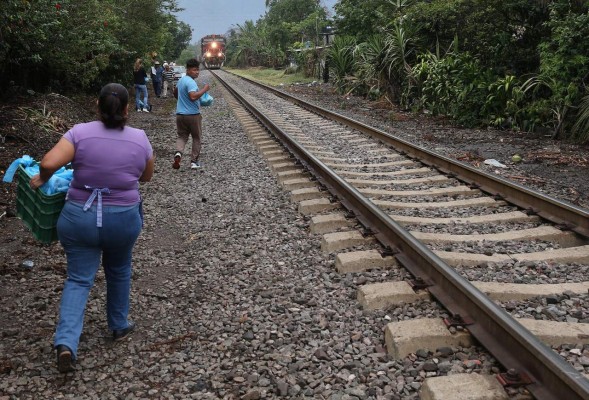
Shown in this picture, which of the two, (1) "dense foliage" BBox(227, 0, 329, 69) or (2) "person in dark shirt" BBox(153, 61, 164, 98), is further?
(1) "dense foliage" BBox(227, 0, 329, 69)

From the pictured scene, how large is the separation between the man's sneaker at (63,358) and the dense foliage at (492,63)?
869cm

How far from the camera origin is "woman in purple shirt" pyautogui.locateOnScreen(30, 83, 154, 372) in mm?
2895

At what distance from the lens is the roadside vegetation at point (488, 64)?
9266 millimetres

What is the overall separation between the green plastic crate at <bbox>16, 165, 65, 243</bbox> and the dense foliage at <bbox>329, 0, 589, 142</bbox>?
27.8 ft

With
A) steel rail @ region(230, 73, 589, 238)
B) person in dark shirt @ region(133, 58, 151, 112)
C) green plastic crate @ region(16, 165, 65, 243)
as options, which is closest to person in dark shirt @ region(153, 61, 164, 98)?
person in dark shirt @ region(133, 58, 151, 112)

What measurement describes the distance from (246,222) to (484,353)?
3.19 m

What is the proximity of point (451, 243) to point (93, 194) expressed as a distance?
2.92 meters

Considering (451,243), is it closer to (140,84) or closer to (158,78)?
(140,84)

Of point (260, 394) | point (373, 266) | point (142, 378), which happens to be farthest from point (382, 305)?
point (142, 378)

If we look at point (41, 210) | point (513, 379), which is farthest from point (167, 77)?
point (513, 379)

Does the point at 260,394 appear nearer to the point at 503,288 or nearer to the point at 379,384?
the point at 379,384

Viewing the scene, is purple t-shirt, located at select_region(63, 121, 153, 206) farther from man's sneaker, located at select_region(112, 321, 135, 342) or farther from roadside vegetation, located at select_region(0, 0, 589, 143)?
roadside vegetation, located at select_region(0, 0, 589, 143)

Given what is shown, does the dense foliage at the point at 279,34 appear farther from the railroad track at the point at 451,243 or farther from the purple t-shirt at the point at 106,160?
the purple t-shirt at the point at 106,160

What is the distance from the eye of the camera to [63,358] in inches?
114
